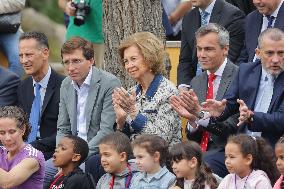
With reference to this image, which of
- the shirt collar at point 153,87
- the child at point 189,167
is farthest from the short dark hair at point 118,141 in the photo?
the child at point 189,167

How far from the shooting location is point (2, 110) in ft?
32.3

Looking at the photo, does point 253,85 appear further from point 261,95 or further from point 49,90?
point 49,90

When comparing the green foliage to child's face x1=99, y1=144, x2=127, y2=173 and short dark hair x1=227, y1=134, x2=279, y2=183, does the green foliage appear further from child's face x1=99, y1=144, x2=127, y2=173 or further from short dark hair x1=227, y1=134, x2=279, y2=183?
short dark hair x1=227, y1=134, x2=279, y2=183

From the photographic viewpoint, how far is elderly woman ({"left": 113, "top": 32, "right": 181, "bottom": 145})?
9.93m

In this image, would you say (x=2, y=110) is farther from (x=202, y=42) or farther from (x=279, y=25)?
(x=279, y=25)

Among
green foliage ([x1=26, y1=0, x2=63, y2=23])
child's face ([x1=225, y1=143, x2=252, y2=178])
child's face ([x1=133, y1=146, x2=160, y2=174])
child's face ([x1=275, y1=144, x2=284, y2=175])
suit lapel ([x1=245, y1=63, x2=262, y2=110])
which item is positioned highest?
suit lapel ([x1=245, y1=63, x2=262, y2=110])

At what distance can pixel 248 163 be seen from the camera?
8867mm

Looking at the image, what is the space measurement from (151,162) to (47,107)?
6.45ft

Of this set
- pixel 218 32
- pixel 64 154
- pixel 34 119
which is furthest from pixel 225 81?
pixel 34 119

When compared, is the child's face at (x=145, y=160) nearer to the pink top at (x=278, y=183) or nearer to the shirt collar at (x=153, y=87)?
the shirt collar at (x=153, y=87)

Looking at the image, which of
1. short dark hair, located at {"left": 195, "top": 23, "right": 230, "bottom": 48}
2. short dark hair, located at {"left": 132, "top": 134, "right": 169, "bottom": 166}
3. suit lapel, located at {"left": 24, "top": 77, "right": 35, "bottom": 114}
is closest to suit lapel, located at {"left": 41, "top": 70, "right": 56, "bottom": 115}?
suit lapel, located at {"left": 24, "top": 77, "right": 35, "bottom": 114}

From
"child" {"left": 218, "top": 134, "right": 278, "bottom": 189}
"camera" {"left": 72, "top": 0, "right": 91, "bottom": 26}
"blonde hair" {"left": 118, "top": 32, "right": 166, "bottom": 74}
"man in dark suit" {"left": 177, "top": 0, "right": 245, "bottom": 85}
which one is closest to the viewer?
"child" {"left": 218, "top": 134, "right": 278, "bottom": 189}

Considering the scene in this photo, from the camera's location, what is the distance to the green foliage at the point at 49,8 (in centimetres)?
1933

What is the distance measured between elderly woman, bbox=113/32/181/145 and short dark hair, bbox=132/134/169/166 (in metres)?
0.50
